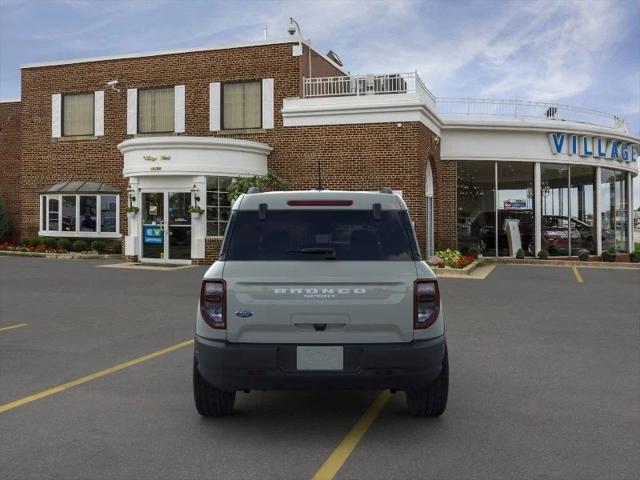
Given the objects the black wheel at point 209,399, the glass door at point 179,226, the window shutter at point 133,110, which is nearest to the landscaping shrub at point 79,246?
the window shutter at point 133,110

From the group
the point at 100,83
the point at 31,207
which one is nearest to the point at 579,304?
the point at 100,83

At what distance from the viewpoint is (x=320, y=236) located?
4.81 m

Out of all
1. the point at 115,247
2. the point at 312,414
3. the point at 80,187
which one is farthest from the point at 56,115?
the point at 312,414

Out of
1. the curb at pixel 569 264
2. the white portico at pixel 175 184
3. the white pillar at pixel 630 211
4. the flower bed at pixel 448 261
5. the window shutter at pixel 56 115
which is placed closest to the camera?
the flower bed at pixel 448 261

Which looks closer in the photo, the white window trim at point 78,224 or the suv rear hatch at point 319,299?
the suv rear hatch at point 319,299

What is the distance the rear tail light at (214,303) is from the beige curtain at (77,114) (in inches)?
891

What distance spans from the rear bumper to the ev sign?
2190 cm

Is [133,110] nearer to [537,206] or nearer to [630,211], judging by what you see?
[537,206]

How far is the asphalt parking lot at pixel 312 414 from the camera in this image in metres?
4.12

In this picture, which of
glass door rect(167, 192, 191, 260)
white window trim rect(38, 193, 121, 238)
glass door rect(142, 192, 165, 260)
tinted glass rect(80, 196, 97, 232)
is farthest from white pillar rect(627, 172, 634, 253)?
tinted glass rect(80, 196, 97, 232)

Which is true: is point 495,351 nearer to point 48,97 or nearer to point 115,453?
→ point 115,453

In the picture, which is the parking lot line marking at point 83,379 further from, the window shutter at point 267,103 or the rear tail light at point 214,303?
the window shutter at point 267,103

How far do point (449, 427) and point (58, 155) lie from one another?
24102 millimetres

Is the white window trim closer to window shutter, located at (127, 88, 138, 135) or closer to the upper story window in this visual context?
window shutter, located at (127, 88, 138, 135)
